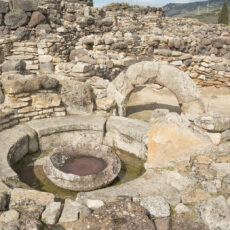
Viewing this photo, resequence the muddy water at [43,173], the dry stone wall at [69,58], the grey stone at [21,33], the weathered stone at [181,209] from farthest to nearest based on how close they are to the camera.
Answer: the grey stone at [21,33], the dry stone wall at [69,58], the muddy water at [43,173], the weathered stone at [181,209]

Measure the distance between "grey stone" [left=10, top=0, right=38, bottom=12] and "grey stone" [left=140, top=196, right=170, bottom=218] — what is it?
9662mm

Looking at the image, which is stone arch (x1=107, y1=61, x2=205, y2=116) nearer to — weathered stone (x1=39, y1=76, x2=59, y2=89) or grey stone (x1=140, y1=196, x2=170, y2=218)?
weathered stone (x1=39, y1=76, x2=59, y2=89)

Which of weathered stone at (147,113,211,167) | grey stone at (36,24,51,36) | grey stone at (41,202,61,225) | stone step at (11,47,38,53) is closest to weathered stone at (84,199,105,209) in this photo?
grey stone at (41,202,61,225)

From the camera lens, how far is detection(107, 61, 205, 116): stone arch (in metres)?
5.25

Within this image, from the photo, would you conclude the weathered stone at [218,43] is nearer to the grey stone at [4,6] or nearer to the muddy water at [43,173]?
the muddy water at [43,173]

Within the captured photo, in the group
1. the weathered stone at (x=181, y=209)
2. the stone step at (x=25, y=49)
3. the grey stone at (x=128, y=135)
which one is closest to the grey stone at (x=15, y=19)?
the stone step at (x=25, y=49)

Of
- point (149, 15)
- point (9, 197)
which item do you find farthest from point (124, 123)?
point (149, 15)

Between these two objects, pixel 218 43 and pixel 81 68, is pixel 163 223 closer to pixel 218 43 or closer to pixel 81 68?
pixel 81 68

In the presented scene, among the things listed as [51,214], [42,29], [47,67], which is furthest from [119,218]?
[42,29]

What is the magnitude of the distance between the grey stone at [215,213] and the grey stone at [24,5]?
10.0 meters

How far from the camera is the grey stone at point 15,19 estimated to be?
9492mm

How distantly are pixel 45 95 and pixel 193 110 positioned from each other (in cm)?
318

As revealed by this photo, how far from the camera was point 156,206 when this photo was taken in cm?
269

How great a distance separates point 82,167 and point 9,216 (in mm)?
1715
